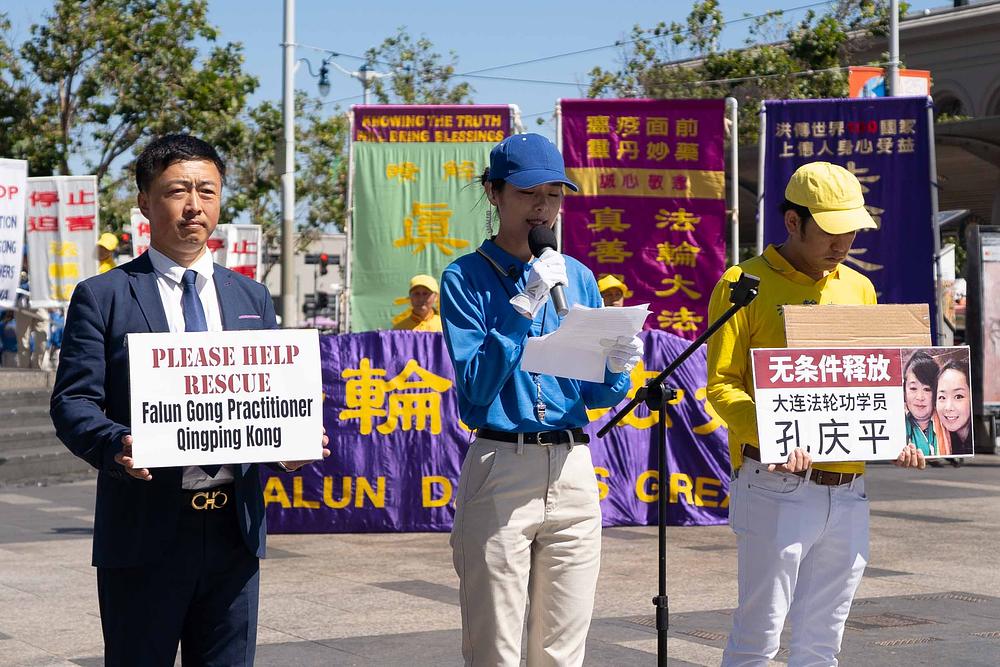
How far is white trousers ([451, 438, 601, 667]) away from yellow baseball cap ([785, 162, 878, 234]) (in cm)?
116

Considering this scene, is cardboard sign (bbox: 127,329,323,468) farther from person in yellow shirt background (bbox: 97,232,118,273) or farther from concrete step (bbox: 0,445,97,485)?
person in yellow shirt background (bbox: 97,232,118,273)

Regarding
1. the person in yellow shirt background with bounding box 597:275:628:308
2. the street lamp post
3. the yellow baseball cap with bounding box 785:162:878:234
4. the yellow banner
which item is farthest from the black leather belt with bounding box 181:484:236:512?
the street lamp post

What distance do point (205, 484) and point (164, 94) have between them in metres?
25.8

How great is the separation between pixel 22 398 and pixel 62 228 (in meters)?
2.14

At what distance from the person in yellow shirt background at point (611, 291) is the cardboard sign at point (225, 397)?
864 centimetres

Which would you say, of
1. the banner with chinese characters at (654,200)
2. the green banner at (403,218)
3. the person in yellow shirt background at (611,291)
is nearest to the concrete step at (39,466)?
the green banner at (403,218)

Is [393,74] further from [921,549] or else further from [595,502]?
[595,502]

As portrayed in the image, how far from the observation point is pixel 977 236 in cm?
1850

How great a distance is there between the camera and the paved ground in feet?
23.6

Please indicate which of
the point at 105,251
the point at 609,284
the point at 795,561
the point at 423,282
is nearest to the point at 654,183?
the point at 609,284

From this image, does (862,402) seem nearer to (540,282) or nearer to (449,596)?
(540,282)

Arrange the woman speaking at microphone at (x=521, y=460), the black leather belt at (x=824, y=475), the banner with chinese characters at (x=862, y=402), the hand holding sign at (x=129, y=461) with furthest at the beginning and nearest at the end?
the black leather belt at (x=824, y=475)
the banner with chinese characters at (x=862, y=402)
the woman speaking at microphone at (x=521, y=460)
the hand holding sign at (x=129, y=461)

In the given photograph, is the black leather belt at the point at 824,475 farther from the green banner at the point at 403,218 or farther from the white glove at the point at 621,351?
the green banner at the point at 403,218

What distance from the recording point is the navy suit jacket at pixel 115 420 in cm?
380
